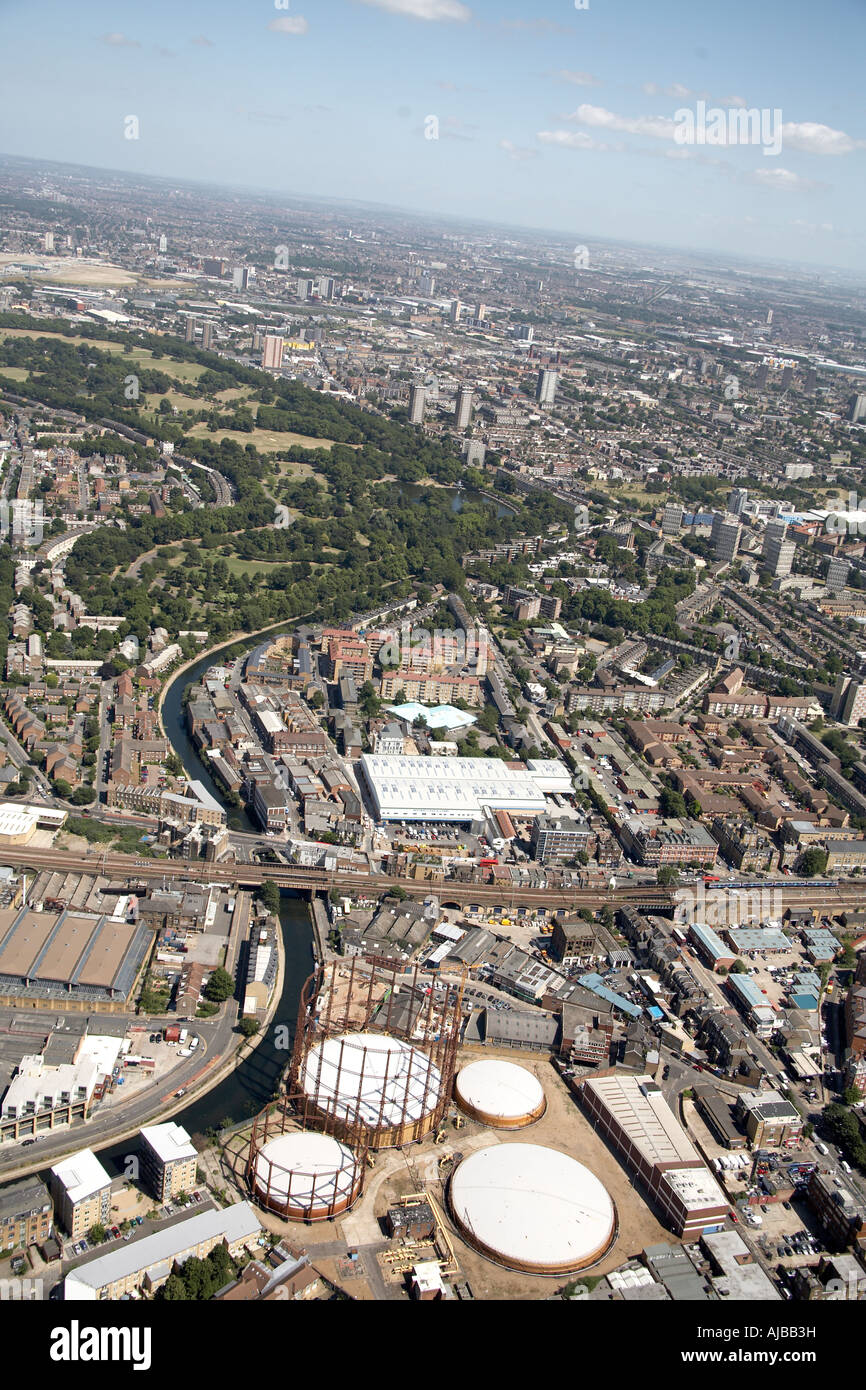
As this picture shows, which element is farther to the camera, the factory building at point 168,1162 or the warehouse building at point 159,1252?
the factory building at point 168,1162

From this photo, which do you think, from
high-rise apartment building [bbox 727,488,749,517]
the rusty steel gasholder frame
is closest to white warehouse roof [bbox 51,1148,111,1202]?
the rusty steel gasholder frame

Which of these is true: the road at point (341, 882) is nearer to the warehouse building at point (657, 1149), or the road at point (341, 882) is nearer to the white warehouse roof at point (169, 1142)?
the warehouse building at point (657, 1149)

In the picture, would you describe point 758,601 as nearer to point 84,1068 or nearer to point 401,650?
point 401,650

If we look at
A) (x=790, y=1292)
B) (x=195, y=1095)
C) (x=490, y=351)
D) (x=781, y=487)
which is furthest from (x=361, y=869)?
(x=490, y=351)

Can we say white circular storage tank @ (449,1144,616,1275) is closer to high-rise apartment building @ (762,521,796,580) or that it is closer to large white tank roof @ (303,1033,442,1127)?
large white tank roof @ (303,1033,442,1127)

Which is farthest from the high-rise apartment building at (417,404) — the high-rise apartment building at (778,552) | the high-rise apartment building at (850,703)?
the high-rise apartment building at (850,703)
